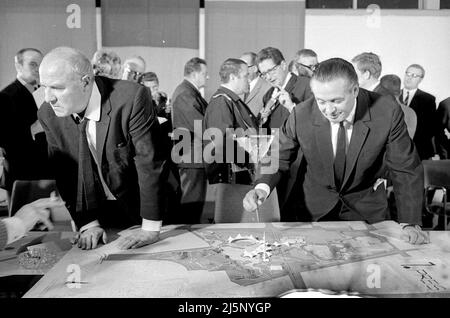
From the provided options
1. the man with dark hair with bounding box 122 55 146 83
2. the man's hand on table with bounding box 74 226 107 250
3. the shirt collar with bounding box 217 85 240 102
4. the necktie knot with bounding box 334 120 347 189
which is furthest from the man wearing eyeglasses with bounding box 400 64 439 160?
the man's hand on table with bounding box 74 226 107 250

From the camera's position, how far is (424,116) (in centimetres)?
242

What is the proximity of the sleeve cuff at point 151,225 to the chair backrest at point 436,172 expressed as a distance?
56.1 inches

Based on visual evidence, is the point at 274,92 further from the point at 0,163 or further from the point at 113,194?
the point at 0,163

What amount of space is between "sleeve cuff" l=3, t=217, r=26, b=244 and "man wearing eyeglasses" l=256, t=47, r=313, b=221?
1.20 meters

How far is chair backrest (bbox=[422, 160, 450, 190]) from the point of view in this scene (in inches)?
103

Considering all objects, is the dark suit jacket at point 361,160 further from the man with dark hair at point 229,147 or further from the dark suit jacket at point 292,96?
the man with dark hair at point 229,147

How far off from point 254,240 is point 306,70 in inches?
35.5

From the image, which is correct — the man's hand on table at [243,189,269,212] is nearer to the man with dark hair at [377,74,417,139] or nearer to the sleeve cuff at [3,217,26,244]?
the man with dark hair at [377,74,417,139]

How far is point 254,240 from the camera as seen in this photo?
1.97 m

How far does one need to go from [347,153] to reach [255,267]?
2.88ft

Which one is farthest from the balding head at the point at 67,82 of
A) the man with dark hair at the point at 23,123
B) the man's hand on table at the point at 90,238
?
the man's hand on table at the point at 90,238

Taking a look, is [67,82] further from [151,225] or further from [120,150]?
[151,225]
